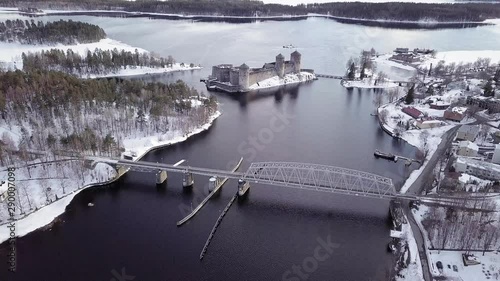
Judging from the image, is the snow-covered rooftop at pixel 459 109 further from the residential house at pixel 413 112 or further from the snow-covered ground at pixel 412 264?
the snow-covered ground at pixel 412 264

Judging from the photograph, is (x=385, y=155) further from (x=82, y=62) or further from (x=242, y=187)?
(x=82, y=62)

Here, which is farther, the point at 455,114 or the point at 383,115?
the point at 383,115

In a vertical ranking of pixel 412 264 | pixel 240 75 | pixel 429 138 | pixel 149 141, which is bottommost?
pixel 412 264

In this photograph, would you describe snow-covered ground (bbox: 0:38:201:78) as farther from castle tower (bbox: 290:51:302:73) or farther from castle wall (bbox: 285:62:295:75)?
castle tower (bbox: 290:51:302:73)

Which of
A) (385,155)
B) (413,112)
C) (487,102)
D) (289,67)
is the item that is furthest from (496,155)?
(289,67)

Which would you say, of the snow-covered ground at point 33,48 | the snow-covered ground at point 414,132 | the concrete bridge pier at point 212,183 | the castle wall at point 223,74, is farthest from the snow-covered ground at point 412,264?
the snow-covered ground at point 33,48

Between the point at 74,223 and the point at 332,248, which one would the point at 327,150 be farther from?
the point at 74,223

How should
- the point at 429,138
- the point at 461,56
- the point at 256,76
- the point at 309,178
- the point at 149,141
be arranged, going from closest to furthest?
the point at 309,178 < the point at 149,141 < the point at 429,138 < the point at 256,76 < the point at 461,56
